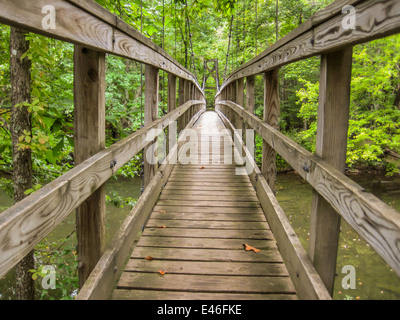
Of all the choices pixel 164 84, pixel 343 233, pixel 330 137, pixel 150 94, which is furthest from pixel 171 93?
pixel 343 233

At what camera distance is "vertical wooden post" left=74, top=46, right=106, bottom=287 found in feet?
5.19

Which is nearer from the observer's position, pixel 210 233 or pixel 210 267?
pixel 210 267

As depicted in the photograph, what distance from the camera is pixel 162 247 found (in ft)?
7.94

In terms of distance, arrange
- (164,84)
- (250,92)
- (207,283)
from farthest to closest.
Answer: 1. (164,84)
2. (250,92)
3. (207,283)

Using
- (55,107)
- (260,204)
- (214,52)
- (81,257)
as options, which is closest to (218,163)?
(260,204)

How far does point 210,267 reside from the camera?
7.00 feet

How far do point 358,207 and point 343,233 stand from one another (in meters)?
10.3

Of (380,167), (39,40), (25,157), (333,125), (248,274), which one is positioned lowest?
(380,167)

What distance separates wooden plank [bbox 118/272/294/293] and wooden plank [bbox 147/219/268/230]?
29.7 inches

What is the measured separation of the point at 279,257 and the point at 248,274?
0.31 metres

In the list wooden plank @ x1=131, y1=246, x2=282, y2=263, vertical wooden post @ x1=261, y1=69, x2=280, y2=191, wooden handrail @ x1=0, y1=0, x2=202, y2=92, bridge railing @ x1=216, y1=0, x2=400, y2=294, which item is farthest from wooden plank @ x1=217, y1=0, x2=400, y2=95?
wooden plank @ x1=131, y1=246, x2=282, y2=263

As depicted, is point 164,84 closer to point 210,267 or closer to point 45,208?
point 210,267
